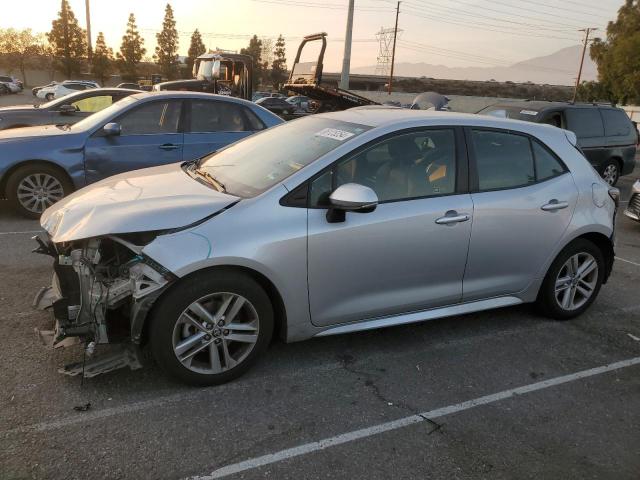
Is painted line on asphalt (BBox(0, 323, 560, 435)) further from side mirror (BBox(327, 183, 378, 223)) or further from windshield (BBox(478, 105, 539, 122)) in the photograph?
windshield (BBox(478, 105, 539, 122))

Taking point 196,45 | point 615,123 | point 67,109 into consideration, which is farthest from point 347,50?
point 196,45

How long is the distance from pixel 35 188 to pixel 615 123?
35.1 ft

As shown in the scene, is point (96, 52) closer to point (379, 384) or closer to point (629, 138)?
point (629, 138)

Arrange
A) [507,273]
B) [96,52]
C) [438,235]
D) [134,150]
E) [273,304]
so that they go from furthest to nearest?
1. [96,52]
2. [134,150]
3. [507,273]
4. [438,235]
5. [273,304]

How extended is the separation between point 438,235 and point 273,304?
1.20m

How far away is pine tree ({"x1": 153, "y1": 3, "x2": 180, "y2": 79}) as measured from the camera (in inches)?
3110

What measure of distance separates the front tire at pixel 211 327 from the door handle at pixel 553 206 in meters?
2.27

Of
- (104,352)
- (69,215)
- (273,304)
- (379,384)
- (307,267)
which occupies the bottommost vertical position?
(379,384)

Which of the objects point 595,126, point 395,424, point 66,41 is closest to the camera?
point 395,424

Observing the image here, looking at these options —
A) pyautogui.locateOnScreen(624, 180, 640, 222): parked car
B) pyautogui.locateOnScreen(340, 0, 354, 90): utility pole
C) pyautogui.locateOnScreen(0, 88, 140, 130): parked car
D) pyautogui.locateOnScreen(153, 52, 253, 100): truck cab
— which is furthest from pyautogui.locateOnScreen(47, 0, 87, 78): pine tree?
pyautogui.locateOnScreen(624, 180, 640, 222): parked car

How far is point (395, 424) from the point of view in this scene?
2.93 m

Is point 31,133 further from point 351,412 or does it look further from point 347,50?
point 347,50

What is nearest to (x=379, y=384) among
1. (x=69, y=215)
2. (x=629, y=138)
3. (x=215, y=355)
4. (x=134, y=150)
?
(x=215, y=355)

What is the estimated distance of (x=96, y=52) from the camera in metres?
66.4
